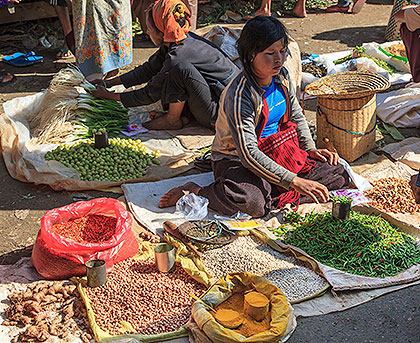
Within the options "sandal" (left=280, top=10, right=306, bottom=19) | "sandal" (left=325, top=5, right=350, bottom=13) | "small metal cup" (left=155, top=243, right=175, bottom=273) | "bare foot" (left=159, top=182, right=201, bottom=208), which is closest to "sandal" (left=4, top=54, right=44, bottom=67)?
"bare foot" (left=159, top=182, right=201, bottom=208)

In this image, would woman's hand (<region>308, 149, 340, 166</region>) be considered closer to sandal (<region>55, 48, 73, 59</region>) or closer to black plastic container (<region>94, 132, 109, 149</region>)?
black plastic container (<region>94, 132, 109, 149</region>)

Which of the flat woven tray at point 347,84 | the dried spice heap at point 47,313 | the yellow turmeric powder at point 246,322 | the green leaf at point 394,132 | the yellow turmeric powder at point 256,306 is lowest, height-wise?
the dried spice heap at point 47,313

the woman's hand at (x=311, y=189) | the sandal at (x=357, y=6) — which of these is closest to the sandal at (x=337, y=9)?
the sandal at (x=357, y=6)

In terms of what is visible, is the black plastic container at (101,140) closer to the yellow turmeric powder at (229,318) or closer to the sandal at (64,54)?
the yellow turmeric powder at (229,318)

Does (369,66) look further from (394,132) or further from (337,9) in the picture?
(337,9)

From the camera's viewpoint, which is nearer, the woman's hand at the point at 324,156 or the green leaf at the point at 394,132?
the woman's hand at the point at 324,156

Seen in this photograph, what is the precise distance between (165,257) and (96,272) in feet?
1.26

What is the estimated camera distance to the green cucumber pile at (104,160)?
3994 mm

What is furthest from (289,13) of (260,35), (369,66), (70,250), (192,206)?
(70,250)

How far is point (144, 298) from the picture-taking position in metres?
2.77

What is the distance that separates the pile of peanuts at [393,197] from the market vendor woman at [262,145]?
236 millimetres

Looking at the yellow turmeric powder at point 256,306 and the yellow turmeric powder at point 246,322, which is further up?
the yellow turmeric powder at point 256,306

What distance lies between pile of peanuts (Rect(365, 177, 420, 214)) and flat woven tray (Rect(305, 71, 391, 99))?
78cm

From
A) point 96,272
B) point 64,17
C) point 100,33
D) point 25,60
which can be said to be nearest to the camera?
point 96,272
